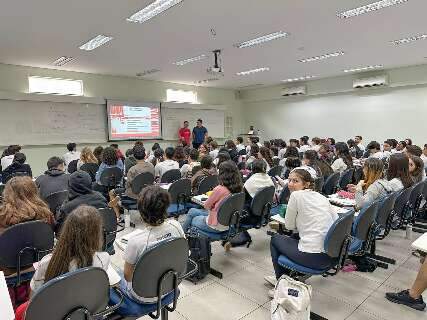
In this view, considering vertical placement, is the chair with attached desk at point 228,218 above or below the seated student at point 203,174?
below

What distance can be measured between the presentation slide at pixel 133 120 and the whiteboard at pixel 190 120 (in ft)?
1.12

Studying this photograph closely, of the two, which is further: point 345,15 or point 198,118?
point 198,118

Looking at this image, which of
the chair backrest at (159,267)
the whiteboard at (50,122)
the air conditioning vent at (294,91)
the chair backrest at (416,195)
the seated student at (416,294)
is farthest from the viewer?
the air conditioning vent at (294,91)

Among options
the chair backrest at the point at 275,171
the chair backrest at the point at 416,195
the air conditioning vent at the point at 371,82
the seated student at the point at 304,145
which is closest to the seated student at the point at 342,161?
the chair backrest at the point at 275,171

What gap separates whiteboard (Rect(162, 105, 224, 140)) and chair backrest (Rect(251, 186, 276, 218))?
317 inches

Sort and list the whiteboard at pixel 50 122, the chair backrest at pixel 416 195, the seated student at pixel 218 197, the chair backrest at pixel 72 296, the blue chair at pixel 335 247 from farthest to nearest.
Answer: the whiteboard at pixel 50 122
the chair backrest at pixel 416 195
the seated student at pixel 218 197
the blue chair at pixel 335 247
the chair backrest at pixel 72 296

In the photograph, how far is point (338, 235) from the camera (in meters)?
2.21

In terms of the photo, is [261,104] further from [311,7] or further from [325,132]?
[311,7]

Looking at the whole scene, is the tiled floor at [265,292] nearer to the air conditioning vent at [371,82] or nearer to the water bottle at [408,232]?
the water bottle at [408,232]

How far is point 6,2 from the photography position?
4039mm

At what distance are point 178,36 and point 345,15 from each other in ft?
9.57

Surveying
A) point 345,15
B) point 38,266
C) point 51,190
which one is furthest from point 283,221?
point 345,15

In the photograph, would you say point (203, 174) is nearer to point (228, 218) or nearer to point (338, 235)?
point (228, 218)

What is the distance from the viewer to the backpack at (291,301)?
82.0 inches
